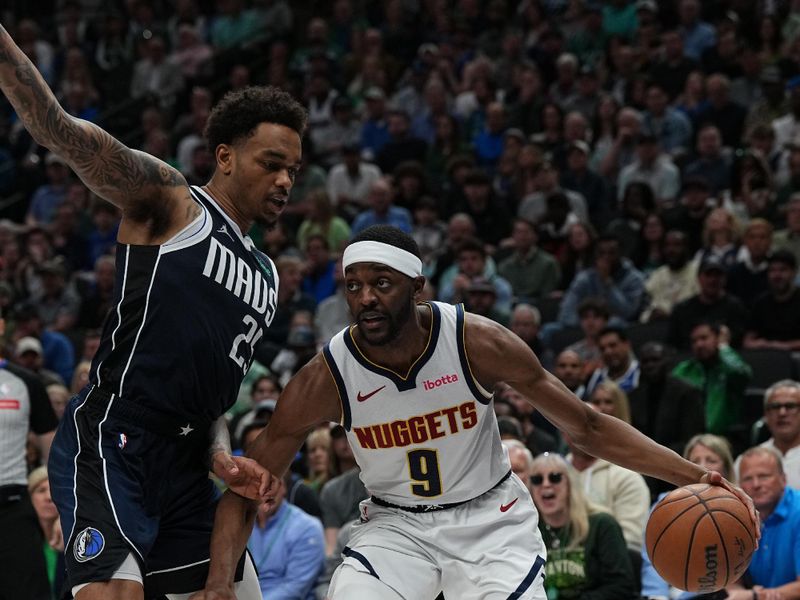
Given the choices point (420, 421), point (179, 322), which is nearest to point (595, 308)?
point (420, 421)

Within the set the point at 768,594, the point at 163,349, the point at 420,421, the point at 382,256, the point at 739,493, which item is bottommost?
the point at 768,594

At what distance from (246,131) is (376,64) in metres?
11.7

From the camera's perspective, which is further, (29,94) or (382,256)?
(382,256)

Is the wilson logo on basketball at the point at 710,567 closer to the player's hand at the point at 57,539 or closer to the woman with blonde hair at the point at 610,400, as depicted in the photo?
the woman with blonde hair at the point at 610,400

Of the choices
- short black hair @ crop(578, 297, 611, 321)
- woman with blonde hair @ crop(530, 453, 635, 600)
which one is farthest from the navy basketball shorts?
short black hair @ crop(578, 297, 611, 321)

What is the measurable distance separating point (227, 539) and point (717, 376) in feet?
19.6

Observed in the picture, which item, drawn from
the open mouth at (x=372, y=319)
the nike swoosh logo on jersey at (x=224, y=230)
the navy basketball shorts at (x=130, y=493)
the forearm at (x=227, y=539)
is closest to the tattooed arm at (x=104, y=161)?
the nike swoosh logo on jersey at (x=224, y=230)

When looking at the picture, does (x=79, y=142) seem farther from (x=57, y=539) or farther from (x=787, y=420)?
(x=787, y=420)

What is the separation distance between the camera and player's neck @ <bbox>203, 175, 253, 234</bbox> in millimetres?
4477

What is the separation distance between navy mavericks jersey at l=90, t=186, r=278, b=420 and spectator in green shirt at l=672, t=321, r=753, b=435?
5.88 meters

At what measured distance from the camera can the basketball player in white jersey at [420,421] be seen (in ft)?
15.1

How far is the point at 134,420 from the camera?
4215 millimetres

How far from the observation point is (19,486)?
659 cm

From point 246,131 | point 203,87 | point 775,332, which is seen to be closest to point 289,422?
point 246,131
